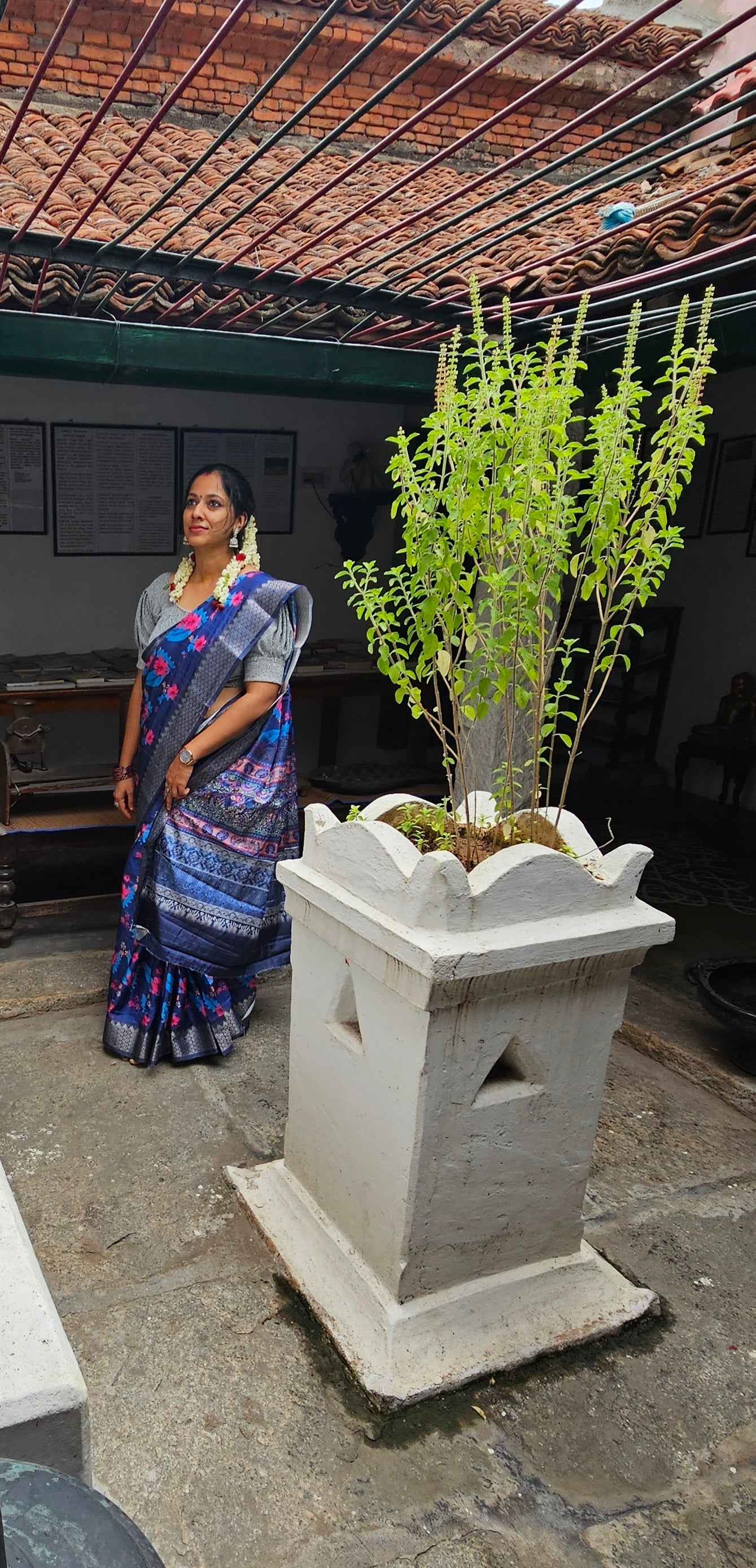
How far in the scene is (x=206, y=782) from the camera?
136 inches

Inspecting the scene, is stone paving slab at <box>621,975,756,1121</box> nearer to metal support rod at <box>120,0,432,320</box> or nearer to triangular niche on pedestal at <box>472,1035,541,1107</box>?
triangular niche on pedestal at <box>472,1035,541,1107</box>

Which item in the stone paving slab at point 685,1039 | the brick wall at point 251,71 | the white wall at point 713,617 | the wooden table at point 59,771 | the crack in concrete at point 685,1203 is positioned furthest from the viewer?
the white wall at point 713,617

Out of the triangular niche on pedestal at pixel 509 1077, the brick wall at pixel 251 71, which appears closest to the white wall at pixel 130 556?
the brick wall at pixel 251 71

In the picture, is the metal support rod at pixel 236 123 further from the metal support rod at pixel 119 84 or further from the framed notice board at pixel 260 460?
the framed notice board at pixel 260 460

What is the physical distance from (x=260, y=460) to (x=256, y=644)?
3129mm

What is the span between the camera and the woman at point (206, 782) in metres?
3.39

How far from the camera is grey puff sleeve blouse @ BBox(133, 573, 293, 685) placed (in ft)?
11.3

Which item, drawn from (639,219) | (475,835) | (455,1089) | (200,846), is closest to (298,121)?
(639,219)

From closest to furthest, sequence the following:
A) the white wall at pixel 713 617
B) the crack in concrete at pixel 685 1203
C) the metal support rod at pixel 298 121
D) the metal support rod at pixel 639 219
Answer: the metal support rod at pixel 298 121
the metal support rod at pixel 639 219
the crack in concrete at pixel 685 1203
the white wall at pixel 713 617

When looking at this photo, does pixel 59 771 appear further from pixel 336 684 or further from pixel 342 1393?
pixel 342 1393

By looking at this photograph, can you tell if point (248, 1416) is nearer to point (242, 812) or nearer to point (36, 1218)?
point (36, 1218)

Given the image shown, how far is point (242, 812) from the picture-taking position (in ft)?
11.5

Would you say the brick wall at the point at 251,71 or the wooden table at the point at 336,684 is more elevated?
the brick wall at the point at 251,71

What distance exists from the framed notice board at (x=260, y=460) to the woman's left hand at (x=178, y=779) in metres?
3.03
